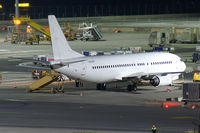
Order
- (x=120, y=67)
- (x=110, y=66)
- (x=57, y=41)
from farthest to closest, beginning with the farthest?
(x=120, y=67)
(x=110, y=66)
(x=57, y=41)

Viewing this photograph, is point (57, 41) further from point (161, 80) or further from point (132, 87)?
point (161, 80)

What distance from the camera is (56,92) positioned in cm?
6569

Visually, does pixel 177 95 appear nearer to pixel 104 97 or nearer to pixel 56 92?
pixel 104 97

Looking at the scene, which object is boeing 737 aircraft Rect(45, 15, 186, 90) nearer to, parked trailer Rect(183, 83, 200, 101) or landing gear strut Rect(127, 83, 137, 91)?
landing gear strut Rect(127, 83, 137, 91)

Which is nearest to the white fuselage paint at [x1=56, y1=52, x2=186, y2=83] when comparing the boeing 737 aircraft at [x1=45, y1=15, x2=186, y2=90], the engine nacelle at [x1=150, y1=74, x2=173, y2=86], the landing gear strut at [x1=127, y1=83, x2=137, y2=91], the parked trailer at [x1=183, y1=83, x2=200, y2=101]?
the boeing 737 aircraft at [x1=45, y1=15, x2=186, y2=90]

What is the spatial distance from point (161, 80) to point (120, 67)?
498cm

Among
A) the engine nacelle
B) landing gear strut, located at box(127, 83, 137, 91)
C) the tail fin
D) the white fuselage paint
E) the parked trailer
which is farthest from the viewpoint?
landing gear strut, located at box(127, 83, 137, 91)

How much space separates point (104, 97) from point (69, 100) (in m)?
4.22

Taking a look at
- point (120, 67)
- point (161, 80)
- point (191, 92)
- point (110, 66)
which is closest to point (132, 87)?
point (120, 67)

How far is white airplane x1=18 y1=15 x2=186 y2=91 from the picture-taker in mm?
62250

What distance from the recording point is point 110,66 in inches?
2532

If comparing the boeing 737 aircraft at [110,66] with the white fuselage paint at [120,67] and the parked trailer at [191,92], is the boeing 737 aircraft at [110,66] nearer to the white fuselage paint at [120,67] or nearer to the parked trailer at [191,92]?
the white fuselage paint at [120,67]

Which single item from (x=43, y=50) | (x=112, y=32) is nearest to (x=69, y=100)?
(x=43, y=50)

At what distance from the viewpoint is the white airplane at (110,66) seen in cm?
6225
